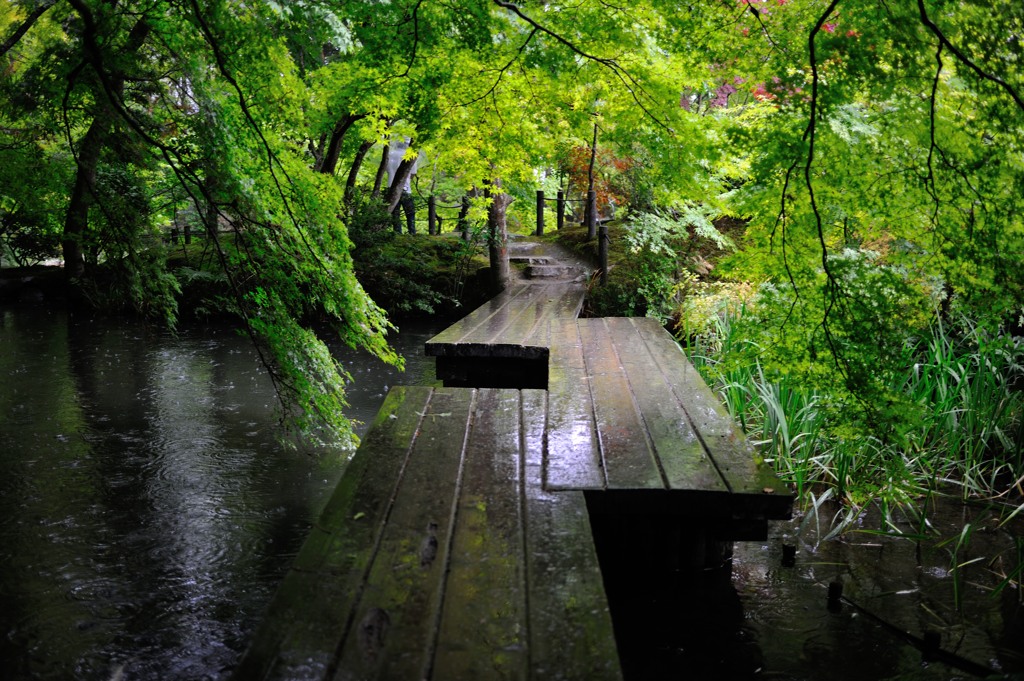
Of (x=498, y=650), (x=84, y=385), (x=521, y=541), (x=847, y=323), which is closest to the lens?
(x=498, y=650)

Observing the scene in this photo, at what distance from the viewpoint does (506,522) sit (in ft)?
8.21

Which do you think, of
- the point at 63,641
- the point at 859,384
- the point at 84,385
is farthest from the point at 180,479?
the point at 859,384

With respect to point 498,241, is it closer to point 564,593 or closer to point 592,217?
point 592,217

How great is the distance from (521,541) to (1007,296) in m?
2.14

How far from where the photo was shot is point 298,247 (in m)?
4.16

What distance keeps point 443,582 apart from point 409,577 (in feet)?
0.36

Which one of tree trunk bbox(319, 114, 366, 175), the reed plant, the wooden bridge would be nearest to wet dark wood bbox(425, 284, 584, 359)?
the wooden bridge

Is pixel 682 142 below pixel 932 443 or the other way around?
the other way around

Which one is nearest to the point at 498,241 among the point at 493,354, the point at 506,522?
the point at 493,354

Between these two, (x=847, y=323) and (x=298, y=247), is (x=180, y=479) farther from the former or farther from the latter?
(x=847, y=323)

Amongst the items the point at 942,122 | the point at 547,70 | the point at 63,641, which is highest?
the point at 547,70

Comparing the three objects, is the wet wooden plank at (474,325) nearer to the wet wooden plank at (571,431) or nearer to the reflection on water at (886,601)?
the wet wooden plank at (571,431)

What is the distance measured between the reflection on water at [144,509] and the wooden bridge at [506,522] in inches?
53.2

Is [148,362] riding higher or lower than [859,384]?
lower
